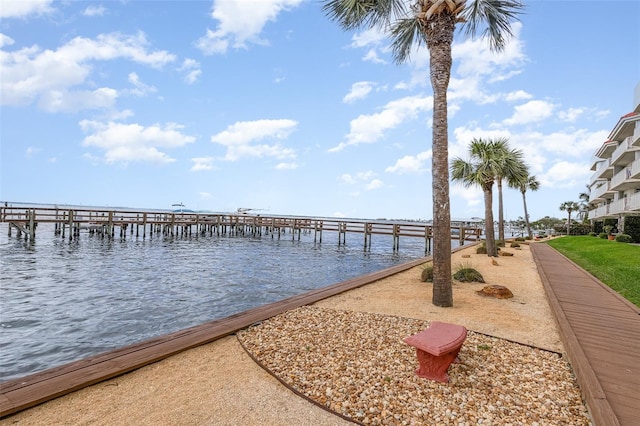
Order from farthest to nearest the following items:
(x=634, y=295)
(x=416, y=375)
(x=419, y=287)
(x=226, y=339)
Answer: (x=419, y=287) < (x=634, y=295) < (x=226, y=339) < (x=416, y=375)

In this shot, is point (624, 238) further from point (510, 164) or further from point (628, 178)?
point (510, 164)

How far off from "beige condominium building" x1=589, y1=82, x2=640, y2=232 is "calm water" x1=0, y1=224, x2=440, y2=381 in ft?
80.6

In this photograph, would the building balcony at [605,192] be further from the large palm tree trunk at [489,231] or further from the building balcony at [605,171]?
the large palm tree trunk at [489,231]

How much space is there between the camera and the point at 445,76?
7.22 metres

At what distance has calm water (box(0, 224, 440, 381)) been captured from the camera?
21.0ft

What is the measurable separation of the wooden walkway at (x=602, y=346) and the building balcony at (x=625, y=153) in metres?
27.6

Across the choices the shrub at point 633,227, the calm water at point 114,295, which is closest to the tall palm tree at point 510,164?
the calm water at point 114,295

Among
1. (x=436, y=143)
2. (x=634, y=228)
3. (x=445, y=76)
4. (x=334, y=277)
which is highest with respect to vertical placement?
(x=445, y=76)

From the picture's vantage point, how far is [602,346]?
15.5 feet

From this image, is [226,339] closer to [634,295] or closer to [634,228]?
[634,295]

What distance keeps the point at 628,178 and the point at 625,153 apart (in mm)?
4133

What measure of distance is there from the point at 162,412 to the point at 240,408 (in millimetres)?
717

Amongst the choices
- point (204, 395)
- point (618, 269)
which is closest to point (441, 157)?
point (204, 395)

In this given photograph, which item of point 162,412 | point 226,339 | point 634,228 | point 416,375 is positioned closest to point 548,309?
point 416,375
